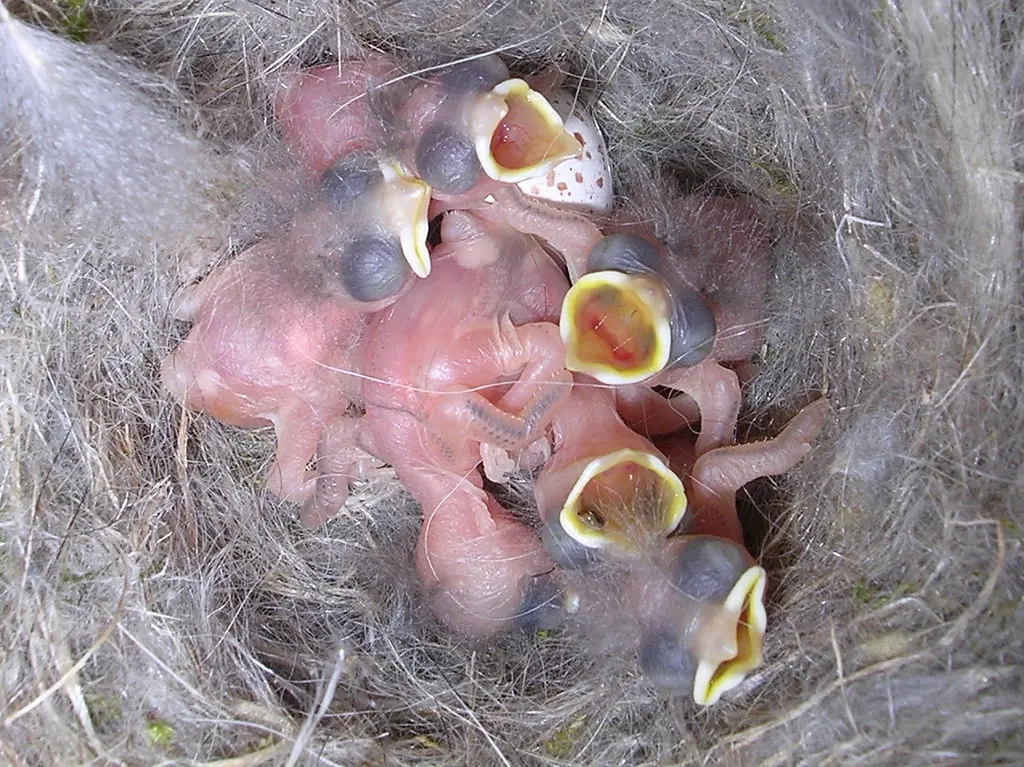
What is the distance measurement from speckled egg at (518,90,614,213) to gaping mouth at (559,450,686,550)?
1.29 ft

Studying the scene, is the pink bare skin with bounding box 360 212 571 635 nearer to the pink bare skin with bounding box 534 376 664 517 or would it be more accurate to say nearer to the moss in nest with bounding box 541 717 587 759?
the pink bare skin with bounding box 534 376 664 517

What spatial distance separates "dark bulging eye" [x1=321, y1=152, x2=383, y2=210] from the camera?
1222 millimetres

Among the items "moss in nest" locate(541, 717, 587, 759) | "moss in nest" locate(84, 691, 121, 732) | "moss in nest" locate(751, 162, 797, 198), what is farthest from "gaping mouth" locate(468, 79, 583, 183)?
"moss in nest" locate(84, 691, 121, 732)

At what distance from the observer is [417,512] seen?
5.25 ft

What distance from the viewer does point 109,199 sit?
1.28 meters

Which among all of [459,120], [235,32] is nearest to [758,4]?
[459,120]

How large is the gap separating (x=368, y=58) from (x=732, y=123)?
537mm

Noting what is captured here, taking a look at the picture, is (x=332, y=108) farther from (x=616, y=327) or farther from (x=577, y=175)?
(x=616, y=327)

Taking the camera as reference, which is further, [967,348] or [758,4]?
[758,4]

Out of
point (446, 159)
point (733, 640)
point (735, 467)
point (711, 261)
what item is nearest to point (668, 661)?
point (733, 640)

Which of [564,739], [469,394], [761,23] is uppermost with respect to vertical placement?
[761,23]

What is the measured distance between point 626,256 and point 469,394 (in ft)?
0.91

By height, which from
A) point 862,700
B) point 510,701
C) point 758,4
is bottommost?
point 510,701

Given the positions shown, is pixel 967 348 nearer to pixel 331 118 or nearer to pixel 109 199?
pixel 331 118
